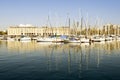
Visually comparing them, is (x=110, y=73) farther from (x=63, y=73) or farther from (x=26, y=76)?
(x=26, y=76)

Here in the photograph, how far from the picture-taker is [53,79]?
2164cm

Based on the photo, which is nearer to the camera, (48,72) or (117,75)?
(117,75)

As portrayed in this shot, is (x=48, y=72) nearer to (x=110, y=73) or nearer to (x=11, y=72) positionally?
(x=11, y=72)

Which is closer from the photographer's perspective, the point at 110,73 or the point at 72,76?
the point at 72,76

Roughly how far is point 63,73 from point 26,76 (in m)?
3.95

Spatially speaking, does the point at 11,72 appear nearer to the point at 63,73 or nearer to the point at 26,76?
the point at 26,76

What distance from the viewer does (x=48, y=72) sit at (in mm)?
25000

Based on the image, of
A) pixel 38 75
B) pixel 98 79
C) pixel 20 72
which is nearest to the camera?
pixel 98 79

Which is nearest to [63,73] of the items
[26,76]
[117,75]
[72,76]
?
[72,76]

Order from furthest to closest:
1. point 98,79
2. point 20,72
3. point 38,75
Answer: point 20,72 → point 38,75 → point 98,79

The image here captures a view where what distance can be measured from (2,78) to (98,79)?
29.7ft

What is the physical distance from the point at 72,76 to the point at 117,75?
4.62 metres

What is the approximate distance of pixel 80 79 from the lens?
21.6 m

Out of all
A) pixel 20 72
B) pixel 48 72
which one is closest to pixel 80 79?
pixel 48 72
